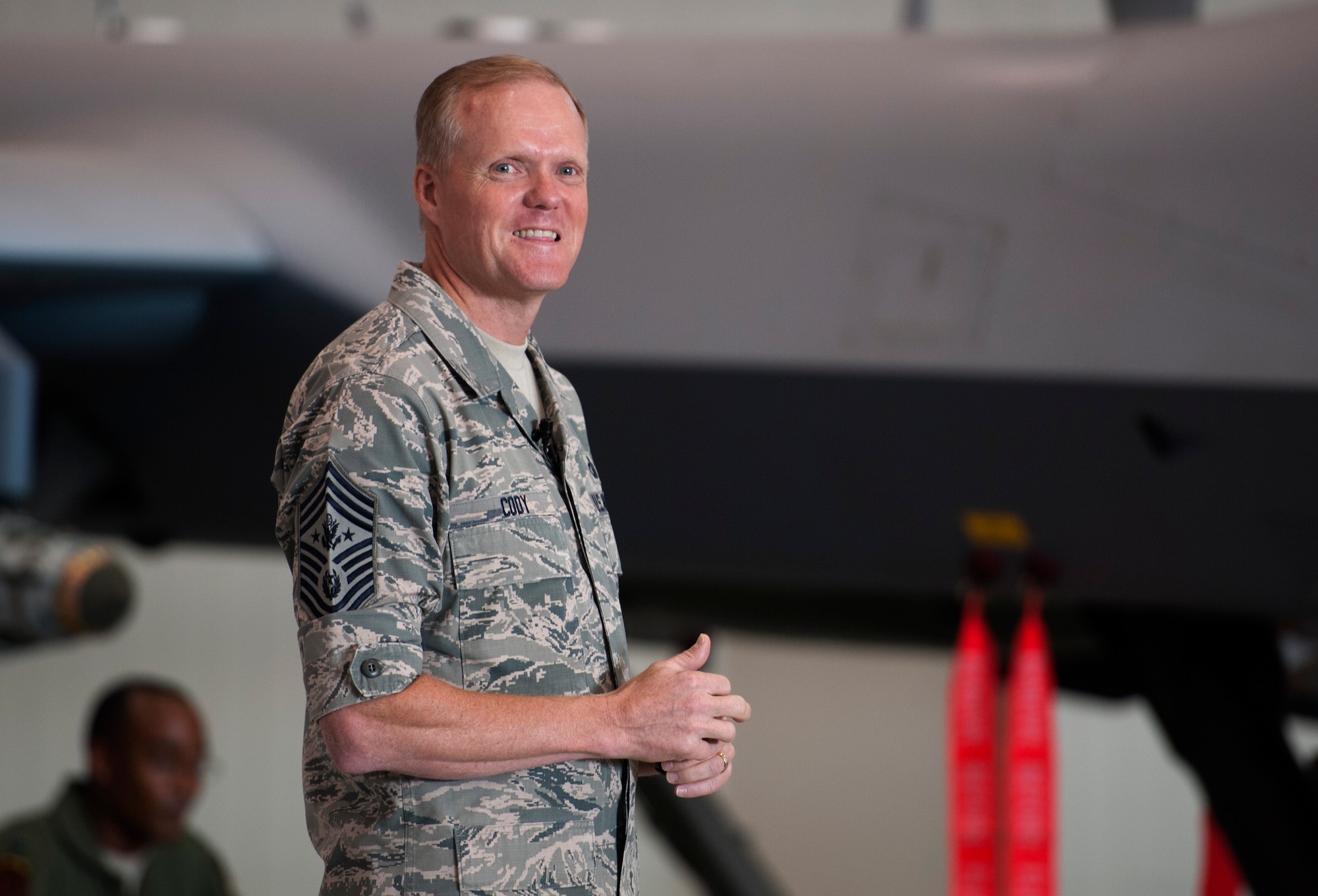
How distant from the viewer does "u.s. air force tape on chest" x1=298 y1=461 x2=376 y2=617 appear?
886 mm

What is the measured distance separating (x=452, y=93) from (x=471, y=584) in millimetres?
361

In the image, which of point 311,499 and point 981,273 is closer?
point 311,499

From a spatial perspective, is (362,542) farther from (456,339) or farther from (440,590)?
(456,339)

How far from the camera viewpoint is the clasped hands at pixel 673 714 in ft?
3.03

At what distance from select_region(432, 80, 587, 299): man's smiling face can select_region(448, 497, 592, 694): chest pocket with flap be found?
179 millimetres

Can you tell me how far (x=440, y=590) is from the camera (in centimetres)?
94

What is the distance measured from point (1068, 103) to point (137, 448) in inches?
87.5

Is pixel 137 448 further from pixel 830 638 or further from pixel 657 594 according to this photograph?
pixel 830 638

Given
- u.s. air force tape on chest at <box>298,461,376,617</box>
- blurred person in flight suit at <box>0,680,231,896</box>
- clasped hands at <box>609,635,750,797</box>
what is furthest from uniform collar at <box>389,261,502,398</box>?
blurred person in flight suit at <box>0,680,231,896</box>

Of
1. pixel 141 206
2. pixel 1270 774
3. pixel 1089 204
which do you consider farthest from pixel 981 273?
pixel 141 206

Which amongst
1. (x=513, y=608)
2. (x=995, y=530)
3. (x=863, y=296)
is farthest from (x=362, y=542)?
(x=995, y=530)

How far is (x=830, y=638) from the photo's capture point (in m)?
3.96

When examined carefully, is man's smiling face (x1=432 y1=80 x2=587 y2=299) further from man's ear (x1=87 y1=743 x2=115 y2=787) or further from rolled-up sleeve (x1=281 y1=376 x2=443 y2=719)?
man's ear (x1=87 y1=743 x2=115 y2=787)

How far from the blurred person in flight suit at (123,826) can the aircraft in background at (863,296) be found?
58 cm
